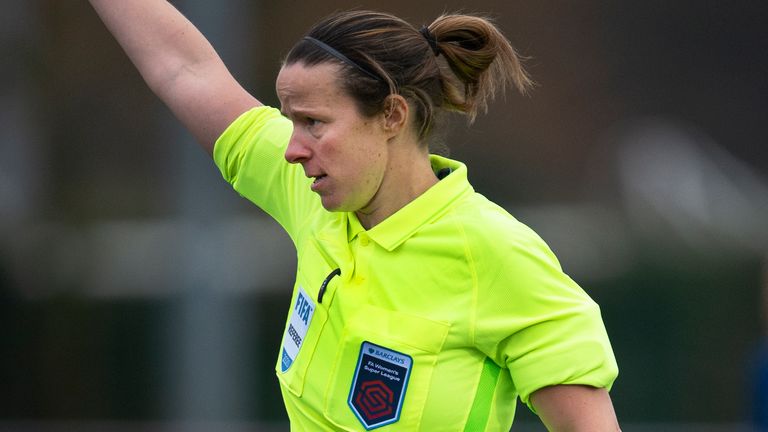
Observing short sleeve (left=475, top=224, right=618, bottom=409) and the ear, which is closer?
short sleeve (left=475, top=224, right=618, bottom=409)

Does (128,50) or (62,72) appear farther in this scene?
(62,72)

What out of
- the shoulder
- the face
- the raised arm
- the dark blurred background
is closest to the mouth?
the face

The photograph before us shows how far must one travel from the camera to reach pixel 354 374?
6.81ft

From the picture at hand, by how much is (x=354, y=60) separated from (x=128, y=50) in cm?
51

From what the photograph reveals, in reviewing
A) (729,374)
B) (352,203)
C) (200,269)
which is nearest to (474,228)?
(352,203)

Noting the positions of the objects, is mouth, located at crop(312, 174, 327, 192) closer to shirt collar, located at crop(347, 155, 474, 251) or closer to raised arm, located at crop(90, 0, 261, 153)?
shirt collar, located at crop(347, 155, 474, 251)

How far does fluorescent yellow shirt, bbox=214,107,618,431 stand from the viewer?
1973mm

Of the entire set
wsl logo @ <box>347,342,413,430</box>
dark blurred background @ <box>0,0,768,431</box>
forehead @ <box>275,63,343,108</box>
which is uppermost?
forehead @ <box>275,63,343,108</box>

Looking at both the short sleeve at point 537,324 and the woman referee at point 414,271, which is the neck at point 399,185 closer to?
the woman referee at point 414,271

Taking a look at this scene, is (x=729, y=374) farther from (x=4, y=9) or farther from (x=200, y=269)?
(x=4, y=9)

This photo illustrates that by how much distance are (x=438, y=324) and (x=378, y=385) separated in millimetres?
142

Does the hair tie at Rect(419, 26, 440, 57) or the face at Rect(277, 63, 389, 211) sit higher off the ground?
the hair tie at Rect(419, 26, 440, 57)

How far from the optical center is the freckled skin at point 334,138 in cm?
203

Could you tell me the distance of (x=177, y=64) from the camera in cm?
232
